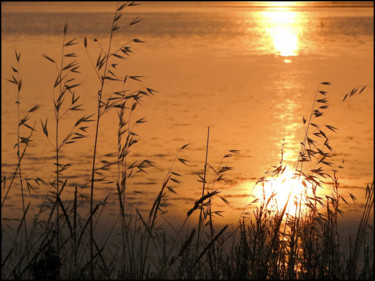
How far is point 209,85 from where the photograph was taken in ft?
58.4

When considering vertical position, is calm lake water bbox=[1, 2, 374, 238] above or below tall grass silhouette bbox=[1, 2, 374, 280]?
above

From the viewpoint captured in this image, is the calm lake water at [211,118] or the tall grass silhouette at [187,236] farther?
the calm lake water at [211,118]

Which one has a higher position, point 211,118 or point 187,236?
point 211,118

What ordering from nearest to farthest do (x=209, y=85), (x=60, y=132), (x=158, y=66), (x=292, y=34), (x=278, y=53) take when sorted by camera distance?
(x=60, y=132) < (x=209, y=85) < (x=158, y=66) < (x=278, y=53) < (x=292, y=34)

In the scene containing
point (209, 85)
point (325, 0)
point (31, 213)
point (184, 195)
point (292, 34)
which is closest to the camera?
point (31, 213)

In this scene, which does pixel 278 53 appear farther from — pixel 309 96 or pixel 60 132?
pixel 60 132

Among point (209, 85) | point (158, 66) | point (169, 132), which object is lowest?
point (169, 132)

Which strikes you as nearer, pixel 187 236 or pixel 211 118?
pixel 187 236

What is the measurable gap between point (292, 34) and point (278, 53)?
44.1ft

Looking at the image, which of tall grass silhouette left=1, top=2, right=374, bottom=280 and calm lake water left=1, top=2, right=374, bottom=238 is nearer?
tall grass silhouette left=1, top=2, right=374, bottom=280

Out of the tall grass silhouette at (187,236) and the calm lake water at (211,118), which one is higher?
the calm lake water at (211,118)

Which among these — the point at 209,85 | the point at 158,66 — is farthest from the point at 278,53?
the point at 209,85

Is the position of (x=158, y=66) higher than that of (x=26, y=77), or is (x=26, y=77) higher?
(x=158, y=66)

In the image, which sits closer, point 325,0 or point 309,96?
point 309,96
